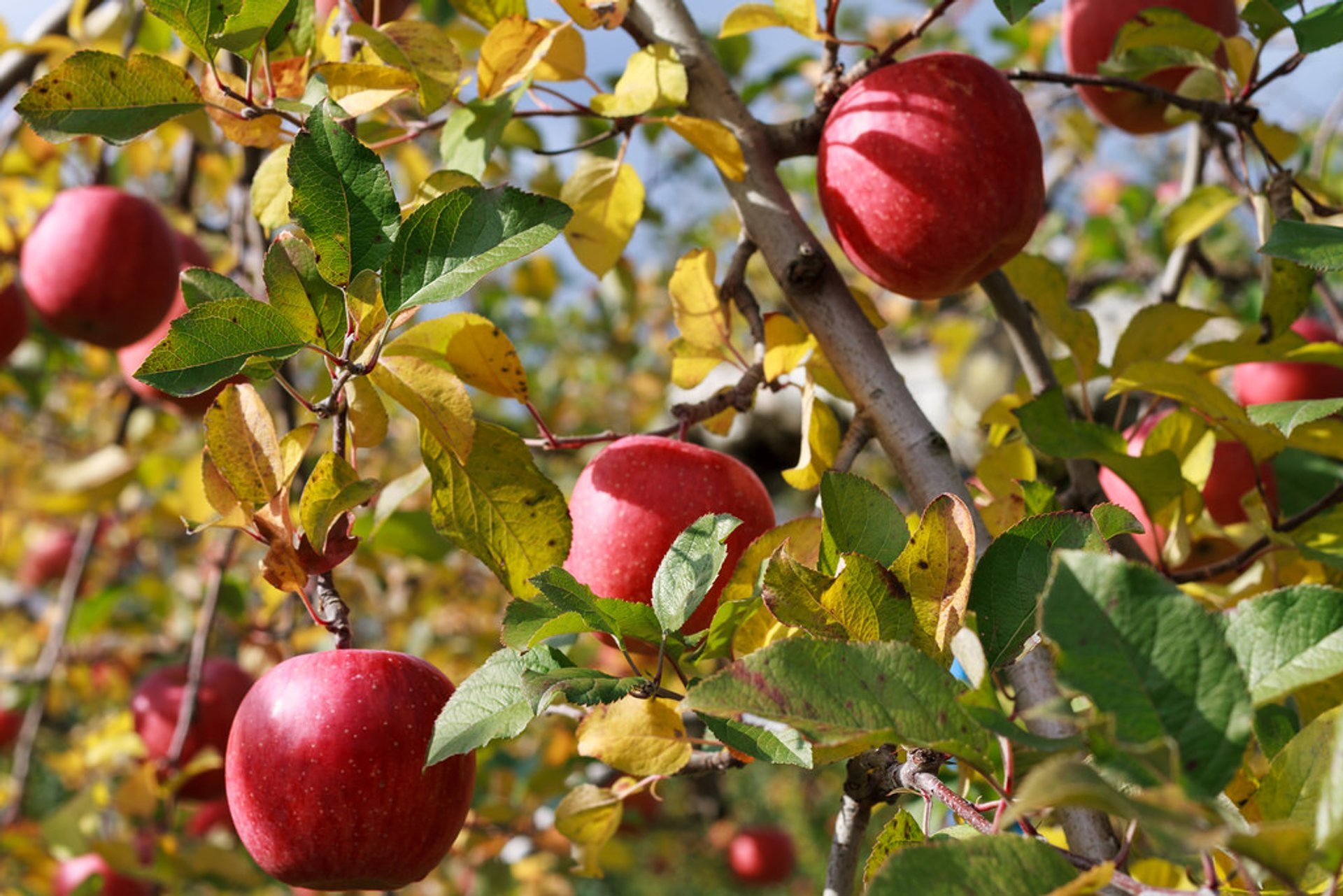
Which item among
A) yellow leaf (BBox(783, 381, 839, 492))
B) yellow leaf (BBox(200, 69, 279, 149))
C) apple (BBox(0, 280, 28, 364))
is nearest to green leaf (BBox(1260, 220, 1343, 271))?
yellow leaf (BBox(783, 381, 839, 492))

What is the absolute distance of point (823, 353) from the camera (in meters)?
0.79

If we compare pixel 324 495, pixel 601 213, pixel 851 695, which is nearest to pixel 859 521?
pixel 851 695

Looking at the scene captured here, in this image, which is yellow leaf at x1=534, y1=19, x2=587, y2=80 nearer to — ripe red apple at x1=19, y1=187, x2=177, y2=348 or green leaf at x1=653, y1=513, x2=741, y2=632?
green leaf at x1=653, y1=513, x2=741, y2=632

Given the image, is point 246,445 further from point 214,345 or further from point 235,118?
point 235,118

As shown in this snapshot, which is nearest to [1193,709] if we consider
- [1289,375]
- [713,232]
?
[1289,375]

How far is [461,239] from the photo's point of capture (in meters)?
0.57

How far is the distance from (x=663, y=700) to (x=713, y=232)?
3354 mm

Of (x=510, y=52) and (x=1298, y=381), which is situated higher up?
(x=510, y=52)

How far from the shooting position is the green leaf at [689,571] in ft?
1.70

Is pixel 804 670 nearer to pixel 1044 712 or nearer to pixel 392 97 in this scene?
pixel 1044 712

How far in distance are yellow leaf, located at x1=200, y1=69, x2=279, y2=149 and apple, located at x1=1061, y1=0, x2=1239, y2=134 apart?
85 cm

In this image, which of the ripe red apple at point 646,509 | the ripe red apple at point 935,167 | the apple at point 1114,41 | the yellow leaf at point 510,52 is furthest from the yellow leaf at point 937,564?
the apple at point 1114,41

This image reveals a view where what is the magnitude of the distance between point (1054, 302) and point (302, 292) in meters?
0.62

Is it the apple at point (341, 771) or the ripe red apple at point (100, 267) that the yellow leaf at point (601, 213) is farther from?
the ripe red apple at point (100, 267)
